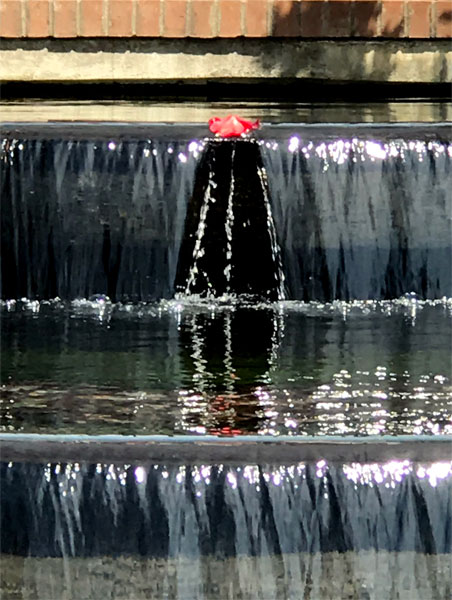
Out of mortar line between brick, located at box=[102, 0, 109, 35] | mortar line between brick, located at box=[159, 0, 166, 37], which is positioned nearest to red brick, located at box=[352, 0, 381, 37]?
mortar line between brick, located at box=[159, 0, 166, 37]

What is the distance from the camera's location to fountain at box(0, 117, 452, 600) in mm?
3182

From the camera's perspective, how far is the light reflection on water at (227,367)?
12.6ft

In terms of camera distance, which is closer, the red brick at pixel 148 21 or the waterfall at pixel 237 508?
the waterfall at pixel 237 508

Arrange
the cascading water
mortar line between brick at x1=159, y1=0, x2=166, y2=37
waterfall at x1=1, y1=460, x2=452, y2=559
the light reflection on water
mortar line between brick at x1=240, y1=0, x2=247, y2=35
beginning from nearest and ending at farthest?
waterfall at x1=1, y1=460, x2=452, y2=559 < the light reflection on water < the cascading water < mortar line between brick at x1=240, y1=0, x2=247, y2=35 < mortar line between brick at x1=159, y1=0, x2=166, y2=37

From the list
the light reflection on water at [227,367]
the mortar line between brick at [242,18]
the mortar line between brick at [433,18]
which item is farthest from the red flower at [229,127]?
the mortar line between brick at [433,18]

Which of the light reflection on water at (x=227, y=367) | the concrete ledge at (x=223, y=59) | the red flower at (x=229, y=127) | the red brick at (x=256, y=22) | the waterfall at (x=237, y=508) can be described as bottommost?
the waterfall at (x=237, y=508)

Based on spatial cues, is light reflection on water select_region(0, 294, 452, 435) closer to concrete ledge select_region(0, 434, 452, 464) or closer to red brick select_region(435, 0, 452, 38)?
concrete ledge select_region(0, 434, 452, 464)

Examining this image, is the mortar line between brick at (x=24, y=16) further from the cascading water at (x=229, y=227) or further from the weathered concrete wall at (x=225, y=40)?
the cascading water at (x=229, y=227)

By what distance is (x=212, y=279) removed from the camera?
226 inches

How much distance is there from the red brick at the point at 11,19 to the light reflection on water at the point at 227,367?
9.94ft

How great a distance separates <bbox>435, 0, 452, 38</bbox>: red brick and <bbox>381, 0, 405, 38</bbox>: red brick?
166 millimetres

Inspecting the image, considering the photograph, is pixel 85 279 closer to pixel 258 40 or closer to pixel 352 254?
pixel 352 254

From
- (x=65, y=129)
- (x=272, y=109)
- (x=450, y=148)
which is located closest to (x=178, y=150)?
(x=65, y=129)

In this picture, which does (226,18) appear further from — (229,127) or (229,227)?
(229,227)
